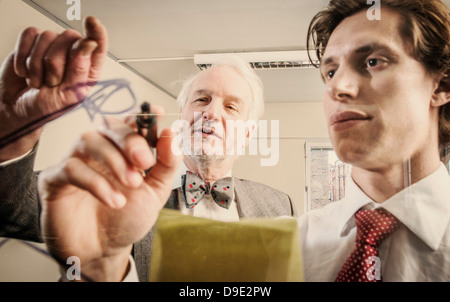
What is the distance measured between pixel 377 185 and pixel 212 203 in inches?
15.5

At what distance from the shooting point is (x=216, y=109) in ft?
2.56

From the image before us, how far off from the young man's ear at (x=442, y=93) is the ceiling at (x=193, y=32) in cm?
26

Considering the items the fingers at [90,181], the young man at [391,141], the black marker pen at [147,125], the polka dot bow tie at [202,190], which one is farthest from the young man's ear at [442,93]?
the fingers at [90,181]

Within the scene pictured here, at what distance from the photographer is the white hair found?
80 cm

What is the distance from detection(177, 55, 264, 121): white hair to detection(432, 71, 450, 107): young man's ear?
0.40 m

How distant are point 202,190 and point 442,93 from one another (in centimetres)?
61

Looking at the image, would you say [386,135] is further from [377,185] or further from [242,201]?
[242,201]

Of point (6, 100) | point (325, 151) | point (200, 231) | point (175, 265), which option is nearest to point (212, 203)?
point (200, 231)

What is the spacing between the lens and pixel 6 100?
0.80 m

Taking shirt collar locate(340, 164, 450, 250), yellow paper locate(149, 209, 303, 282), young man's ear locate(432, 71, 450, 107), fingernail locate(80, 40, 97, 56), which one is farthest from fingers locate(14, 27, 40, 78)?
young man's ear locate(432, 71, 450, 107)

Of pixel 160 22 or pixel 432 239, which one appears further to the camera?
pixel 160 22

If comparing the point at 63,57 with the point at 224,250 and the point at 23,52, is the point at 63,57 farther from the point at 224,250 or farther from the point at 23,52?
the point at 224,250

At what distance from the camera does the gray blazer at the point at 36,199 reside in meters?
0.77

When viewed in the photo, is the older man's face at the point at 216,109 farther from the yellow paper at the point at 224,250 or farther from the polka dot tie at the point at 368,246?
the polka dot tie at the point at 368,246
